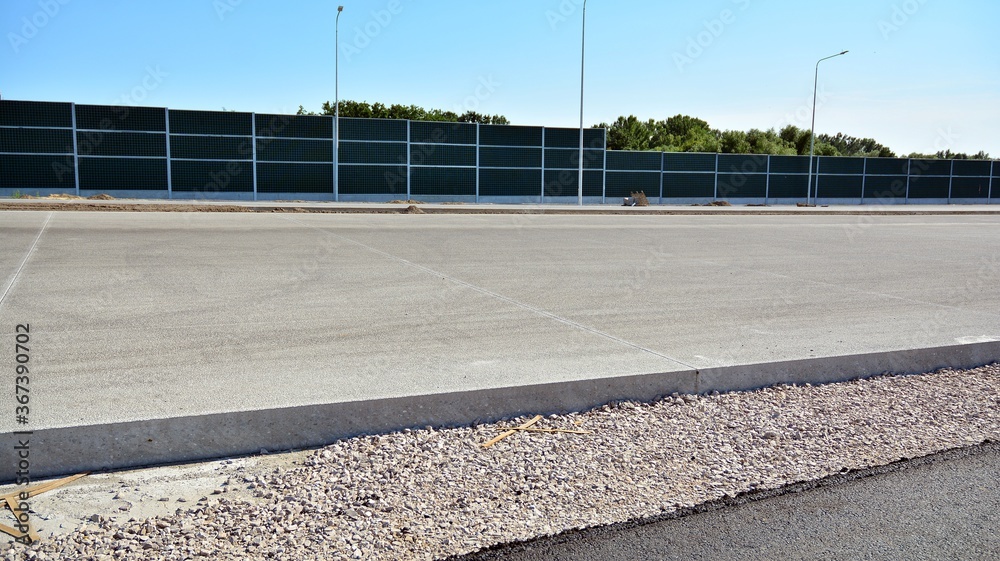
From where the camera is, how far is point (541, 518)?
4137mm

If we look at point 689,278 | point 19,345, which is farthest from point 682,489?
point 689,278

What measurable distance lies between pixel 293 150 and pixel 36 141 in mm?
11604

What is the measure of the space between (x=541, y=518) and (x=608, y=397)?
2.01 m

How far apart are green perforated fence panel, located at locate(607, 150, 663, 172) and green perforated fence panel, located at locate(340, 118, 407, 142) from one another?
12810 millimetres

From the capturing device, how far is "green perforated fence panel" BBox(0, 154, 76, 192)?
37.4 metres

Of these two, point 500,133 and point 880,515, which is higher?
point 500,133

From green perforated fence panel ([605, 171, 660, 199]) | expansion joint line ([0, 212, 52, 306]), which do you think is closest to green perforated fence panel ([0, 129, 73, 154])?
expansion joint line ([0, 212, 52, 306])

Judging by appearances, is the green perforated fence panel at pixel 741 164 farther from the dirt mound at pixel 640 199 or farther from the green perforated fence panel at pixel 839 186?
the dirt mound at pixel 640 199

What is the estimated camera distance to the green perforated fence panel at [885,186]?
56750 mm

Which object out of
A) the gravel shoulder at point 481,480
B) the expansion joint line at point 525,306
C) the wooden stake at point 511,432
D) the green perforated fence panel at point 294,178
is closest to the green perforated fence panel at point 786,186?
the green perforated fence panel at point 294,178

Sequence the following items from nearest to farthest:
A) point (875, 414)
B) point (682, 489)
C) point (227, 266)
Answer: point (682, 489)
point (875, 414)
point (227, 266)

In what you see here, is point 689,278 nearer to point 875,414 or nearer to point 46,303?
point 875,414

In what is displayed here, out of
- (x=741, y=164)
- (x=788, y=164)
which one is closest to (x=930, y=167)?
(x=788, y=164)

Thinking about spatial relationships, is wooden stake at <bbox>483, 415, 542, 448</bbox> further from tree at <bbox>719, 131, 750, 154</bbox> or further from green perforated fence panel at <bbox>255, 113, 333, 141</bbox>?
tree at <bbox>719, 131, 750, 154</bbox>
